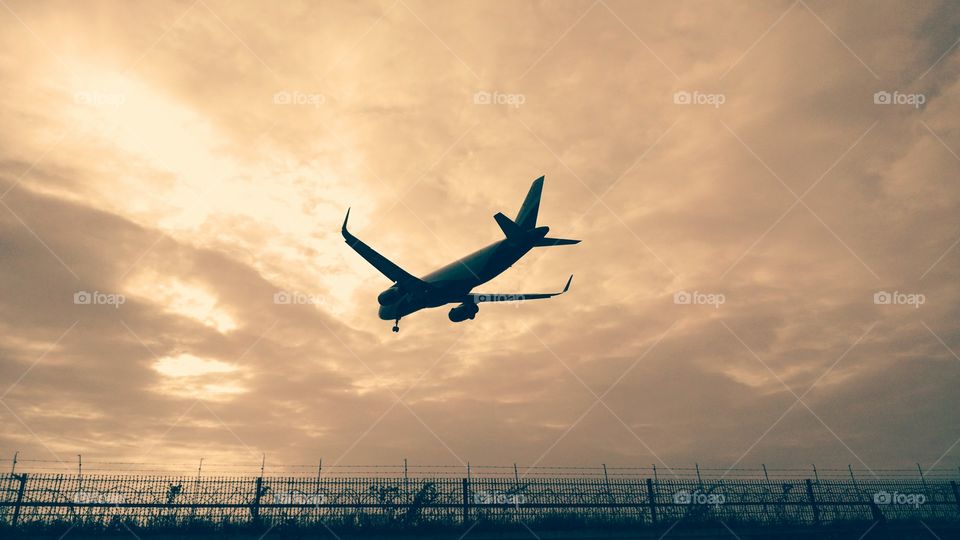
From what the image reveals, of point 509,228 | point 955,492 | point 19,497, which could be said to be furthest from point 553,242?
point 955,492

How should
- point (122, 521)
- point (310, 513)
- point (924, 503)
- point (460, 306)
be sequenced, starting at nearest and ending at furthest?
point (122, 521) < point (310, 513) < point (924, 503) < point (460, 306)

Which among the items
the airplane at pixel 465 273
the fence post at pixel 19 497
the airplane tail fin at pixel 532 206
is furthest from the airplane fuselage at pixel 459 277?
the fence post at pixel 19 497

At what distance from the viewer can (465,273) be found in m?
28.0

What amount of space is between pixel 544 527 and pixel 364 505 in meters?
7.62

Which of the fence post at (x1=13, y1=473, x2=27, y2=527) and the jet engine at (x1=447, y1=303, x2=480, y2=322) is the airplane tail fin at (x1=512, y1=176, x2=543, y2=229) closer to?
the jet engine at (x1=447, y1=303, x2=480, y2=322)

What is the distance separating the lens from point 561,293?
28.5m

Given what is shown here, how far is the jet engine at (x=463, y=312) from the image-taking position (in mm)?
29594

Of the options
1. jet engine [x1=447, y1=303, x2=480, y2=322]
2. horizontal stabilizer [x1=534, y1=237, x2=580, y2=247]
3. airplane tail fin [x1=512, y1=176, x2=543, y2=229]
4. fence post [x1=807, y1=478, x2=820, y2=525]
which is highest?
airplane tail fin [x1=512, y1=176, x2=543, y2=229]

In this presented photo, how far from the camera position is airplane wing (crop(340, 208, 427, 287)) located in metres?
23.3

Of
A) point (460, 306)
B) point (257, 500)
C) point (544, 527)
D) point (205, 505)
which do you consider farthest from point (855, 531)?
point (205, 505)

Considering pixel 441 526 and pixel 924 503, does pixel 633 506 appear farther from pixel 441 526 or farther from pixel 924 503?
pixel 924 503

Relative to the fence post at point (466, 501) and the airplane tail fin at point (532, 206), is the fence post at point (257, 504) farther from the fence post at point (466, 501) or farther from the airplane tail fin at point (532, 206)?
the airplane tail fin at point (532, 206)

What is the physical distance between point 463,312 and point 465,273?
9.57 feet

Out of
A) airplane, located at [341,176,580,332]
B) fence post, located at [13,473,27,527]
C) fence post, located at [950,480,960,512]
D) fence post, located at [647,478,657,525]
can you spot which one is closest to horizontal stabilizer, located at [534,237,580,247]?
airplane, located at [341,176,580,332]
